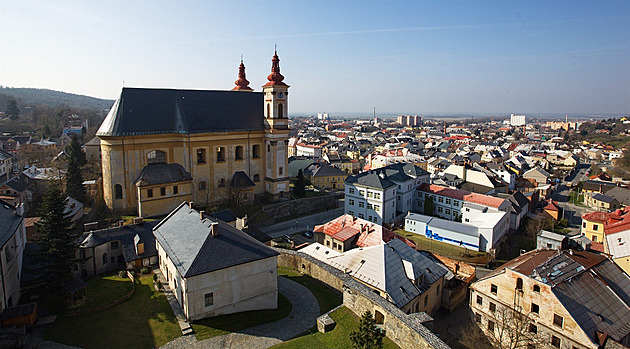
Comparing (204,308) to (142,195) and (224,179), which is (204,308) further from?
(224,179)

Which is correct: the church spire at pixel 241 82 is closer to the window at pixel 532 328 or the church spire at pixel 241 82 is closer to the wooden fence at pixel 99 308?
the wooden fence at pixel 99 308

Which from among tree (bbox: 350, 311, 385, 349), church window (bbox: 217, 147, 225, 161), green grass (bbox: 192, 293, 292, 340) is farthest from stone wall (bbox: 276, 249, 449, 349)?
church window (bbox: 217, 147, 225, 161)

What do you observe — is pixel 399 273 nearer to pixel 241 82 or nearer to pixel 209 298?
pixel 209 298

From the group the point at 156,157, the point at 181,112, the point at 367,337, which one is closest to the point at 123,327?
the point at 367,337

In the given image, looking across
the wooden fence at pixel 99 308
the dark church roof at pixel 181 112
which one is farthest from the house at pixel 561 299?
the dark church roof at pixel 181 112

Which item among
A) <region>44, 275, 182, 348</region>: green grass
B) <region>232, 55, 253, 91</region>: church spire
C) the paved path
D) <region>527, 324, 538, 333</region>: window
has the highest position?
<region>232, 55, 253, 91</region>: church spire

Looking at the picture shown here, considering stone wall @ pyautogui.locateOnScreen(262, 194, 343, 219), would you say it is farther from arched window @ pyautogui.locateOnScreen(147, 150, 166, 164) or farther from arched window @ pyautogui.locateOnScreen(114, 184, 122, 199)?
arched window @ pyautogui.locateOnScreen(114, 184, 122, 199)

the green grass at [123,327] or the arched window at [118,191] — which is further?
the arched window at [118,191]

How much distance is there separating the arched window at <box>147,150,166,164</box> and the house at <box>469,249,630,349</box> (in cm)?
3258

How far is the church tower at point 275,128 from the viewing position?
151ft

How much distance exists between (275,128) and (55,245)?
1116 inches

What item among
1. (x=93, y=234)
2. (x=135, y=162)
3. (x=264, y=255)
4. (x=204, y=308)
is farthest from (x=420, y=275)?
(x=135, y=162)

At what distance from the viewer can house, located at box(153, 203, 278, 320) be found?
19.0 metres

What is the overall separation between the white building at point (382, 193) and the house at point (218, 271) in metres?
28.4
